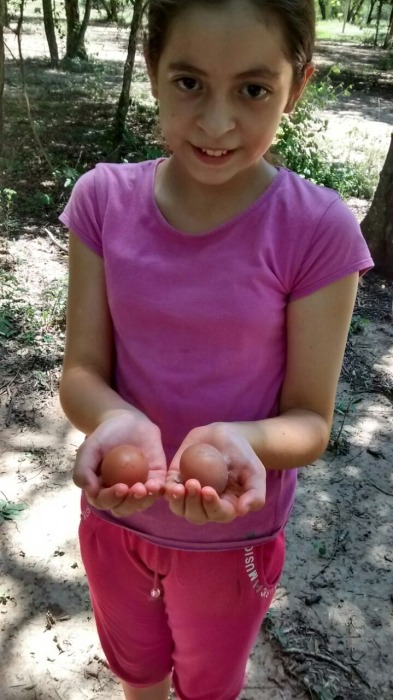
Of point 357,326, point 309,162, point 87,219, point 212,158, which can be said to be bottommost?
point 357,326

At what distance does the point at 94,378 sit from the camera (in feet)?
4.24

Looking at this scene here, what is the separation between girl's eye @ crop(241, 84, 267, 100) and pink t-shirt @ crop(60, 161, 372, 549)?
18cm

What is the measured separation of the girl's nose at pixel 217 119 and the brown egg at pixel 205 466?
528 mm

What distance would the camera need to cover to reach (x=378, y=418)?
3.60 metres

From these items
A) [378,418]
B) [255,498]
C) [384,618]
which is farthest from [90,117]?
[255,498]

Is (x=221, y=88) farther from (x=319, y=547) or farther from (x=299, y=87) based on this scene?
(x=319, y=547)

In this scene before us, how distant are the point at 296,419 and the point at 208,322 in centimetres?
25

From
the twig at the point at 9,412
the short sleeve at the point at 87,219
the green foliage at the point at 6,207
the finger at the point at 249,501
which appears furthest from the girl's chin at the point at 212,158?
the green foliage at the point at 6,207

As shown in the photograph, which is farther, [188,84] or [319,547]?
[319,547]

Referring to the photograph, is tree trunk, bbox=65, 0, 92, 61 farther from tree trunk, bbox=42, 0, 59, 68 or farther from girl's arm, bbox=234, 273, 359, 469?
girl's arm, bbox=234, 273, 359, 469

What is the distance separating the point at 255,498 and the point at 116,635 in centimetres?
68

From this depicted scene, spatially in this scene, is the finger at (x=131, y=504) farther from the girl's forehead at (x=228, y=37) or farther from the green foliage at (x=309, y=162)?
the green foliage at (x=309, y=162)

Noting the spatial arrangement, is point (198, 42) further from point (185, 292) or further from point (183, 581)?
point (183, 581)

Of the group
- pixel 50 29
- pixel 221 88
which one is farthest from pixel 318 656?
pixel 50 29
